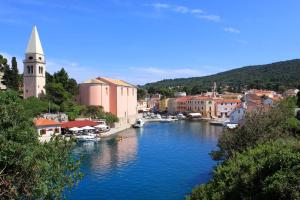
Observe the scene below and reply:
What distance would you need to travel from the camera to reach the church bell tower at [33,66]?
48562 mm

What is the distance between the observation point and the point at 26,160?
8180 mm

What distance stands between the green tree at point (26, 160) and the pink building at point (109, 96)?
151 ft

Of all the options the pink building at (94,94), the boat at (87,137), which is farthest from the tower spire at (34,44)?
the boat at (87,137)

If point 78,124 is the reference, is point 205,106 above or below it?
above

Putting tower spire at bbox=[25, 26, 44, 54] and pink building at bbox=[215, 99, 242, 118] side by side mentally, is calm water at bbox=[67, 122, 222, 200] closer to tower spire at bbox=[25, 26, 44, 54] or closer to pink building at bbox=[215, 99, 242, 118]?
tower spire at bbox=[25, 26, 44, 54]

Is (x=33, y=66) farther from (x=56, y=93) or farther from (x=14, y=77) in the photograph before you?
(x=14, y=77)

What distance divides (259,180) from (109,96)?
5075 centimetres

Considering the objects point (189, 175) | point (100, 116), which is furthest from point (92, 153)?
point (100, 116)

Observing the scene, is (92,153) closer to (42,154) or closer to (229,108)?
(42,154)

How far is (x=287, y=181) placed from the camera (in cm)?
780

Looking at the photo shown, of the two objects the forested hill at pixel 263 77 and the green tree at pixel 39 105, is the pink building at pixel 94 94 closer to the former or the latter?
the green tree at pixel 39 105

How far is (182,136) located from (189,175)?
822 inches

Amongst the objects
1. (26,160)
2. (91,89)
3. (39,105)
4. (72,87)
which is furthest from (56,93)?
(26,160)

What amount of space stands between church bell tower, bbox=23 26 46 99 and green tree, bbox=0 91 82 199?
40.6 m
